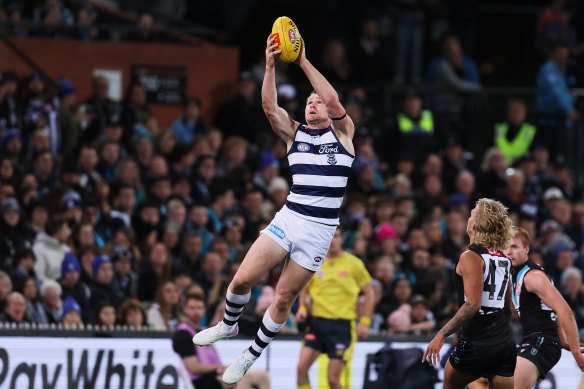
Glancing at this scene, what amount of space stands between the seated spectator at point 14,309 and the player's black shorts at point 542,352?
5.37 meters

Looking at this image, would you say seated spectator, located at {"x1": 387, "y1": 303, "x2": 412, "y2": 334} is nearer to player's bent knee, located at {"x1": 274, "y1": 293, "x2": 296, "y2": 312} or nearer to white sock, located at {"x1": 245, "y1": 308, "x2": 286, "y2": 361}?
white sock, located at {"x1": 245, "y1": 308, "x2": 286, "y2": 361}

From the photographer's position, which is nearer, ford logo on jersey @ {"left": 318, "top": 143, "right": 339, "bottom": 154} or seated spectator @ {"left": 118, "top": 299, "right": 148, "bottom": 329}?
ford logo on jersey @ {"left": 318, "top": 143, "right": 339, "bottom": 154}

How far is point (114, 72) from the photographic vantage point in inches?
731

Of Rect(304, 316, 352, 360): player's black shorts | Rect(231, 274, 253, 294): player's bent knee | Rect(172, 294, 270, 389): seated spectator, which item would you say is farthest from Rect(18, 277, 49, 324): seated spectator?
Rect(231, 274, 253, 294): player's bent knee

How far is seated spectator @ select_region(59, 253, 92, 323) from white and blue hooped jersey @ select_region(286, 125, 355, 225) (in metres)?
4.47

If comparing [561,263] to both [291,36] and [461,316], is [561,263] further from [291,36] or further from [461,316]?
[291,36]

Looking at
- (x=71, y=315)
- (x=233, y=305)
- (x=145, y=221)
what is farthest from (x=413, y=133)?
(x=233, y=305)

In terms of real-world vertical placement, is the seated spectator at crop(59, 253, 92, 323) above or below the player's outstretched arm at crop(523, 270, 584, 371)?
below

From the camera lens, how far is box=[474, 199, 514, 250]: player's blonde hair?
9969mm

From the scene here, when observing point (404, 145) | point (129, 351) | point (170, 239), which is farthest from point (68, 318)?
point (404, 145)

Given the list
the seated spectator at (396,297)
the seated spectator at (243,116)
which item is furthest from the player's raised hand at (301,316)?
the seated spectator at (243,116)

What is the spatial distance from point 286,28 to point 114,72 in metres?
8.97

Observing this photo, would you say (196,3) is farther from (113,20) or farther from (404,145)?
(404,145)

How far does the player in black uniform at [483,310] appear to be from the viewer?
32.5 feet
